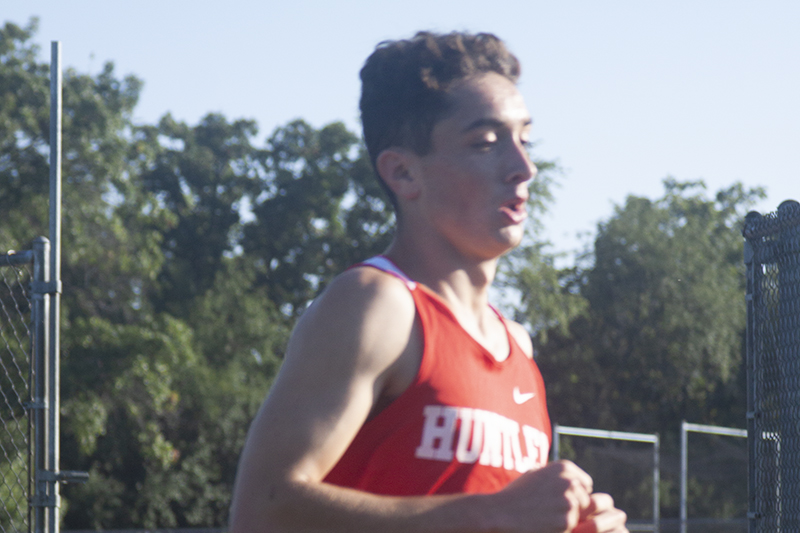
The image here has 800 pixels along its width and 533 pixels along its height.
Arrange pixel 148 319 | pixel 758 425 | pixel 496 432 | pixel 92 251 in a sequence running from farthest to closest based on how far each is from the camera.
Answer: pixel 148 319 < pixel 92 251 < pixel 758 425 < pixel 496 432

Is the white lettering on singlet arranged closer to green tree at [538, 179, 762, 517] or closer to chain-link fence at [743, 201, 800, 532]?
chain-link fence at [743, 201, 800, 532]

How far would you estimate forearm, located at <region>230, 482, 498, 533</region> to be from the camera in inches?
53.6

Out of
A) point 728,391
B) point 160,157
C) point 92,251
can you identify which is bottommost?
point 728,391

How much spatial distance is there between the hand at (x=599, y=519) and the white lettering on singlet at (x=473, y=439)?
135 mm

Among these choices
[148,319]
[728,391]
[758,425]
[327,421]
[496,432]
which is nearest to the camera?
[327,421]

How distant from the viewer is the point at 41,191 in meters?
21.3

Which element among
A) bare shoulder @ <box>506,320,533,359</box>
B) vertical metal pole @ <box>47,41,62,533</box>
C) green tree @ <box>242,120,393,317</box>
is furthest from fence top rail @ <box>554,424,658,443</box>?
green tree @ <box>242,120,393,317</box>

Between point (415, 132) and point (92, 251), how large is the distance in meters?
20.5

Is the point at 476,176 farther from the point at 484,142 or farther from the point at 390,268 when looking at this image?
the point at 390,268

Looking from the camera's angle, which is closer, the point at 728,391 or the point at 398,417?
the point at 398,417

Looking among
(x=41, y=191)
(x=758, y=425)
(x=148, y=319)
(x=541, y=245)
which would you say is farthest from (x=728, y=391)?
(x=758, y=425)

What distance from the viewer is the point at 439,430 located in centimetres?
148

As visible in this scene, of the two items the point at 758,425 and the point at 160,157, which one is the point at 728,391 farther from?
the point at 758,425

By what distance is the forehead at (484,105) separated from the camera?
5.32 feet
